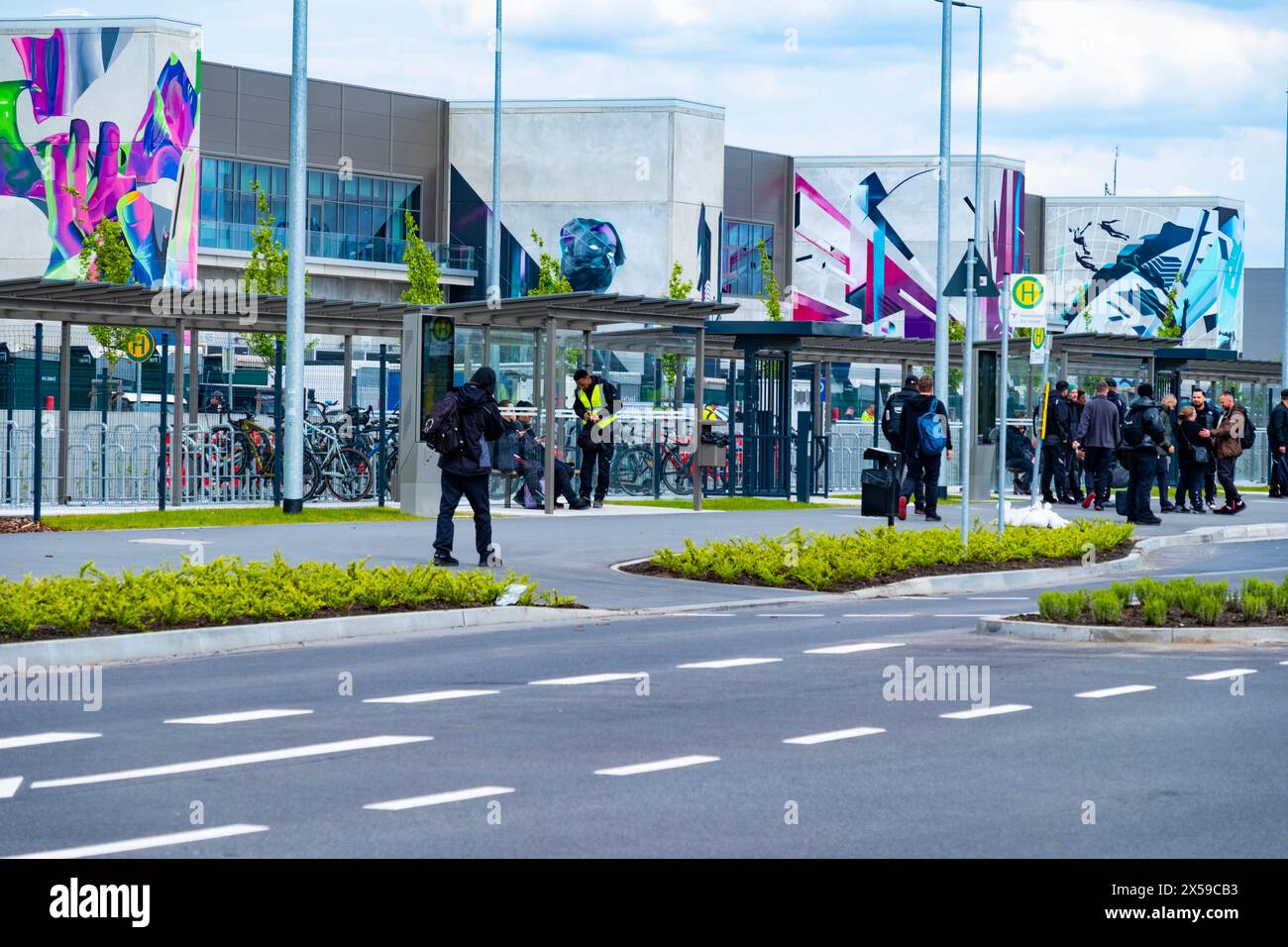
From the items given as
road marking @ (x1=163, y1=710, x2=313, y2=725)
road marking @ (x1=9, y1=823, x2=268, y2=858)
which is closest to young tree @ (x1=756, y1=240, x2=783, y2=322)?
road marking @ (x1=163, y1=710, x2=313, y2=725)

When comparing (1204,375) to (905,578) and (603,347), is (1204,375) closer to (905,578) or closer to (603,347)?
(603,347)

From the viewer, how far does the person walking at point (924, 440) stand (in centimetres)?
2677

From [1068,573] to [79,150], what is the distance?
46.1 metres

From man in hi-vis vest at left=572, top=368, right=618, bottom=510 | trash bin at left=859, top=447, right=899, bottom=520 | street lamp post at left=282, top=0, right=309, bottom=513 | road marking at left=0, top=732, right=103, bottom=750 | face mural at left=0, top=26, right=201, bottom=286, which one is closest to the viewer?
road marking at left=0, top=732, right=103, bottom=750

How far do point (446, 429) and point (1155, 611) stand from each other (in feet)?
23.4

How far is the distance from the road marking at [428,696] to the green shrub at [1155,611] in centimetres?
542

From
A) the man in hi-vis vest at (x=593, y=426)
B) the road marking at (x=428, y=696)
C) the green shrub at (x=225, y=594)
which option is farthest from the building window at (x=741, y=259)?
the road marking at (x=428, y=696)

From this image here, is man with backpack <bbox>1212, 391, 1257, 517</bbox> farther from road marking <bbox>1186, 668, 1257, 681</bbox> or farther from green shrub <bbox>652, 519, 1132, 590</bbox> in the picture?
road marking <bbox>1186, 668, 1257, 681</bbox>

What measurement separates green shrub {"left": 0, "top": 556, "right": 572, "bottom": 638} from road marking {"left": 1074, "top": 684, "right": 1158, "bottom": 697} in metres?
5.54

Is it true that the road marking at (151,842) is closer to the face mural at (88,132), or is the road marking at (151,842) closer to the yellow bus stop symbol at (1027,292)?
the yellow bus stop symbol at (1027,292)

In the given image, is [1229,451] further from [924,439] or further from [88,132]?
[88,132]

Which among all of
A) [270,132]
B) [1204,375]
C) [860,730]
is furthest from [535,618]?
[270,132]

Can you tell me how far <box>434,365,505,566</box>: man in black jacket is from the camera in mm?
18891

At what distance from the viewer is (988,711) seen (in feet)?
35.5
